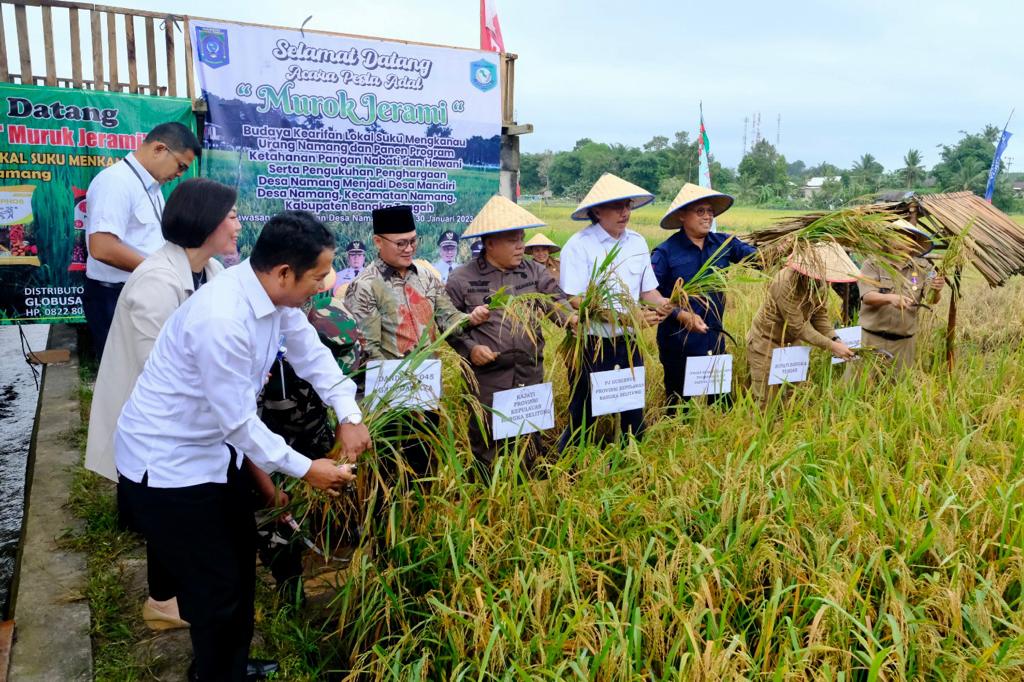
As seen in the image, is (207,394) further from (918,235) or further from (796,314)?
(918,235)

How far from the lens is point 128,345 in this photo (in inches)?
99.7

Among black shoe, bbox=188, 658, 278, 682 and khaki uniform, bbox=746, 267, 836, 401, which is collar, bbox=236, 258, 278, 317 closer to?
black shoe, bbox=188, 658, 278, 682

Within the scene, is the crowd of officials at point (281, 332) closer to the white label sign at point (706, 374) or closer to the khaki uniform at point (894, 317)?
the khaki uniform at point (894, 317)

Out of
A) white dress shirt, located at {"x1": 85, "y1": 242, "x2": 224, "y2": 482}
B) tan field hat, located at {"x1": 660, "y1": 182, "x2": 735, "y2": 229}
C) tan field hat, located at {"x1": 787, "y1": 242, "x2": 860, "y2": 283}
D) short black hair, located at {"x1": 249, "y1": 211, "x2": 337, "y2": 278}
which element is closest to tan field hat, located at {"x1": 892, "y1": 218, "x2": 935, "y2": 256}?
tan field hat, located at {"x1": 787, "y1": 242, "x2": 860, "y2": 283}

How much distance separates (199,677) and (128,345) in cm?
108

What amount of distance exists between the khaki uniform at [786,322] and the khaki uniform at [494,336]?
1343 millimetres

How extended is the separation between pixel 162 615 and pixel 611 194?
2.80 m

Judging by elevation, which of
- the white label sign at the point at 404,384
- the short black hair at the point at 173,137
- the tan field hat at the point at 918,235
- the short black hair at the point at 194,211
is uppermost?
the short black hair at the point at 173,137

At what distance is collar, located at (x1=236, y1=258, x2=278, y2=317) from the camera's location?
2051mm

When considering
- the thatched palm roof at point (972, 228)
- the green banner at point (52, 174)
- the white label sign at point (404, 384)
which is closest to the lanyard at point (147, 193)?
the white label sign at point (404, 384)

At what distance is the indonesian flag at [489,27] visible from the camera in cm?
803

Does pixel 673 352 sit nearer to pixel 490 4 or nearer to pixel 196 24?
pixel 196 24

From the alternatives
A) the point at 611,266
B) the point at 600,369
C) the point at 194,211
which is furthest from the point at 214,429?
the point at 611,266

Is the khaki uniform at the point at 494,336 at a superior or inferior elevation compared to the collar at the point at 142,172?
inferior
